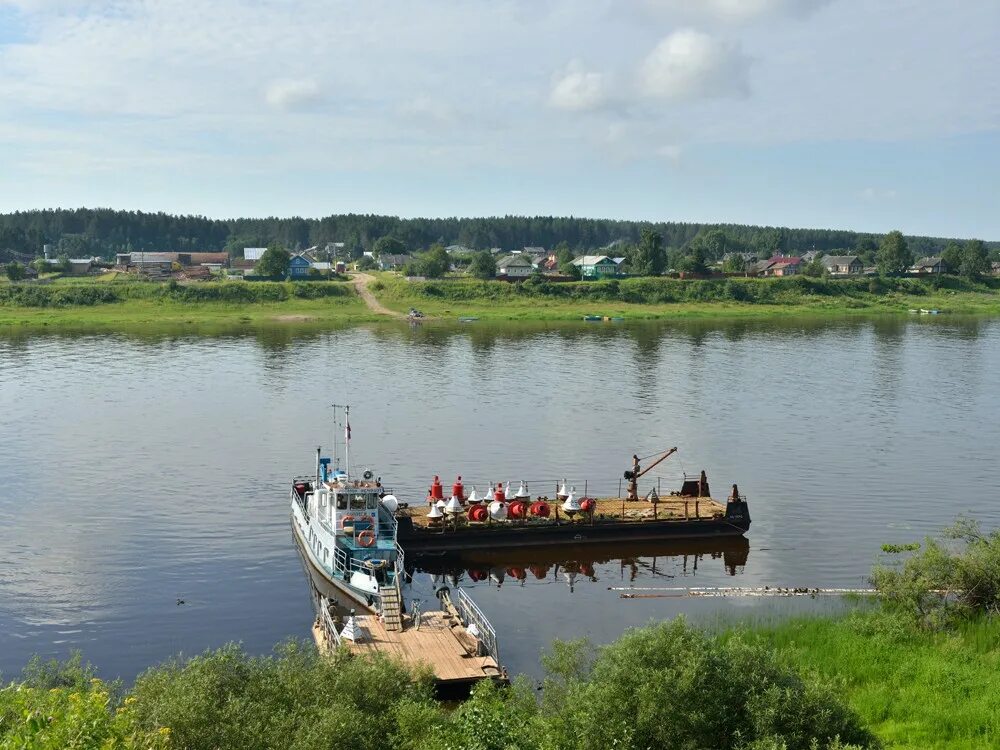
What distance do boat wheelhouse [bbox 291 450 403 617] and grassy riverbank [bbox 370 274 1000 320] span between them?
109 metres

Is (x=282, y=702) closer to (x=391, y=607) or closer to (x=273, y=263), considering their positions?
(x=391, y=607)

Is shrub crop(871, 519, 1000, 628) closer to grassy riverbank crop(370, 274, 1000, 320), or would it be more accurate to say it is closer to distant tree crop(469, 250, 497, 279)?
grassy riverbank crop(370, 274, 1000, 320)

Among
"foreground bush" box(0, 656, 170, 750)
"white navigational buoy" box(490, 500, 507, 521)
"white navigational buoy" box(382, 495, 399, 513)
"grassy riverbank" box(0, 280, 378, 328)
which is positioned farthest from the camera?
"grassy riverbank" box(0, 280, 378, 328)

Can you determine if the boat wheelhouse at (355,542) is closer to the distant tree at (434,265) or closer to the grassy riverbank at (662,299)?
the grassy riverbank at (662,299)

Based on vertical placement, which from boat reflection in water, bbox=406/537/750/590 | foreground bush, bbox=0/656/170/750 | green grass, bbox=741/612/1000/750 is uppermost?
foreground bush, bbox=0/656/170/750

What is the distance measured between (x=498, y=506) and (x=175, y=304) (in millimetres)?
122374

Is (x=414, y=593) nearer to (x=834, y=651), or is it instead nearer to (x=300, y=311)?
(x=834, y=651)

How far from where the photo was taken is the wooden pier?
30.0 meters

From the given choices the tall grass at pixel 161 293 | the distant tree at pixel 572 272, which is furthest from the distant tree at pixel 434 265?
the distant tree at pixel 572 272

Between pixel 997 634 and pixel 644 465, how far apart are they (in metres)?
27.5

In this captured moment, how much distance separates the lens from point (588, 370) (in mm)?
96375

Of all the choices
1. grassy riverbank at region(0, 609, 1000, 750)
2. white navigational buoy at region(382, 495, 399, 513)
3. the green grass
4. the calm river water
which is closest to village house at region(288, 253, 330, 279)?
the calm river water

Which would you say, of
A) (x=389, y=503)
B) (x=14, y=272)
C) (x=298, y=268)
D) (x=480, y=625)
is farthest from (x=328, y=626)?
(x=14, y=272)

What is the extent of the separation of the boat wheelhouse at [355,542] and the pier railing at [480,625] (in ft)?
8.81
